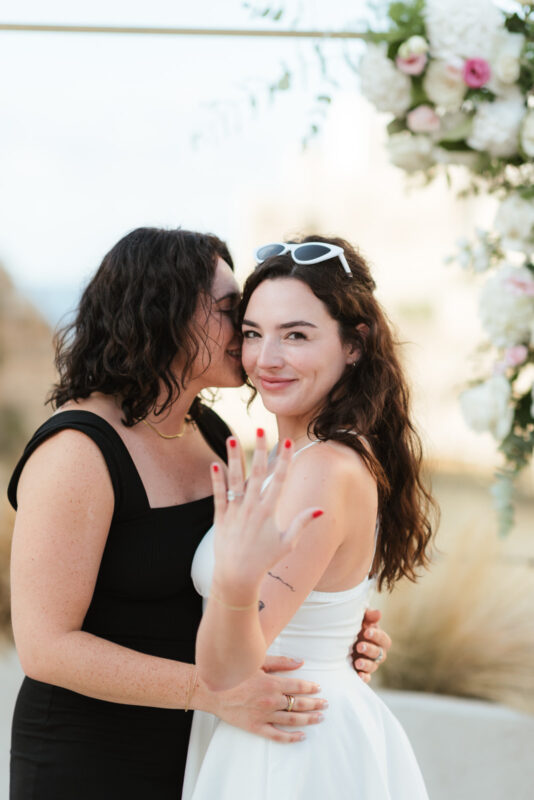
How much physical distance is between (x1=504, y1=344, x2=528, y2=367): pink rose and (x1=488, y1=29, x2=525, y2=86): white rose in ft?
2.03

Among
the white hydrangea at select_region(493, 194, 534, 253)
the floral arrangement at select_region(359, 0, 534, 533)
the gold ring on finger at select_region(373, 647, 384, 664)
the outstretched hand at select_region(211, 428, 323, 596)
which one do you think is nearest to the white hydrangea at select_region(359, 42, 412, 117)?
the floral arrangement at select_region(359, 0, 534, 533)

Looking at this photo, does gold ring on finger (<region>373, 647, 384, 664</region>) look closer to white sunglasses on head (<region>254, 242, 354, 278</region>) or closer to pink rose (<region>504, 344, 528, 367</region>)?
pink rose (<region>504, 344, 528, 367</region>)

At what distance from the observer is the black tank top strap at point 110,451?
184 cm

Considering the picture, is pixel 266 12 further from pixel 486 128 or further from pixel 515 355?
pixel 515 355

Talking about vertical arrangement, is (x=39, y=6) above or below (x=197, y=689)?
above

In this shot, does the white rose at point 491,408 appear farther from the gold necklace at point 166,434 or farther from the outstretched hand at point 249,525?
the outstretched hand at point 249,525

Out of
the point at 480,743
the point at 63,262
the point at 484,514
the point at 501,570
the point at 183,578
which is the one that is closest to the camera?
the point at 183,578

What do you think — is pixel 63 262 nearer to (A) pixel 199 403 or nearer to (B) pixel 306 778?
(A) pixel 199 403

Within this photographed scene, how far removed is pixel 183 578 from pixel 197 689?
0.26 metres

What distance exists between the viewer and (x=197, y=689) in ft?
5.76

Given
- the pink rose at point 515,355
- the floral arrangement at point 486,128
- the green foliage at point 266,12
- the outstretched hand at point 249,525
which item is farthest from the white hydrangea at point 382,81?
the outstretched hand at point 249,525

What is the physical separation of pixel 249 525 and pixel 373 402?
708mm

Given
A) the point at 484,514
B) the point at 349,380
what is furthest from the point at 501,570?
the point at 349,380

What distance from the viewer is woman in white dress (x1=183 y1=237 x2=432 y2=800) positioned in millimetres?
1677
